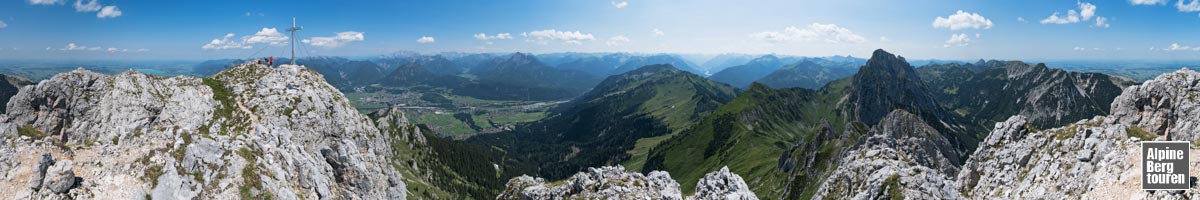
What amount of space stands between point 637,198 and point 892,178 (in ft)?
120

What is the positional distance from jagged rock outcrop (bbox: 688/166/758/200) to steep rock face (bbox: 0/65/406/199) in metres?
44.9

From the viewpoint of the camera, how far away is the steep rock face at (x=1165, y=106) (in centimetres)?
7212

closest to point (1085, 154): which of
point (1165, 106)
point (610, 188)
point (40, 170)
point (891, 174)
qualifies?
point (891, 174)

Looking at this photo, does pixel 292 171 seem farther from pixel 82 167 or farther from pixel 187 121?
pixel 187 121

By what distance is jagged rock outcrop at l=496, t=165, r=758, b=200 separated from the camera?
214 ft

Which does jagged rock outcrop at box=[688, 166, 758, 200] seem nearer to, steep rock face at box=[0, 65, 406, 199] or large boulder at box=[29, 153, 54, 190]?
steep rock face at box=[0, 65, 406, 199]

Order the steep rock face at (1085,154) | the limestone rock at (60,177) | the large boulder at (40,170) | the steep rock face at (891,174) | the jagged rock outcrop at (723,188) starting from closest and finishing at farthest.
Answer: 1. the large boulder at (40,170)
2. the limestone rock at (60,177)
3. the steep rock face at (1085,154)
4. the jagged rock outcrop at (723,188)
5. the steep rock face at (891,174)

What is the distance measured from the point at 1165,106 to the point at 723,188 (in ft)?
215

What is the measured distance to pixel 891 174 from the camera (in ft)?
242

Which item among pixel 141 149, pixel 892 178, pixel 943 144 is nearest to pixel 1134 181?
pixel 892 178

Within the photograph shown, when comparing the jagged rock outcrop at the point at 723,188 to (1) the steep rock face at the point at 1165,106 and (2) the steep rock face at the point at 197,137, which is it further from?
(1) the steep rock face at the point at 1165,106

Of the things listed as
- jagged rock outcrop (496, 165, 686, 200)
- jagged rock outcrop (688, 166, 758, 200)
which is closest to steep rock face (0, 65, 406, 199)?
jagged rock outcrop (496, 165, 686, 200)

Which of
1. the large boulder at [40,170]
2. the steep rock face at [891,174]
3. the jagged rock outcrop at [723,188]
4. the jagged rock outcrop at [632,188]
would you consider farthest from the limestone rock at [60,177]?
the steep rock face at [891,174]

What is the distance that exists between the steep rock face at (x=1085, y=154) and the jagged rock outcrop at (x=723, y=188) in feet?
109
